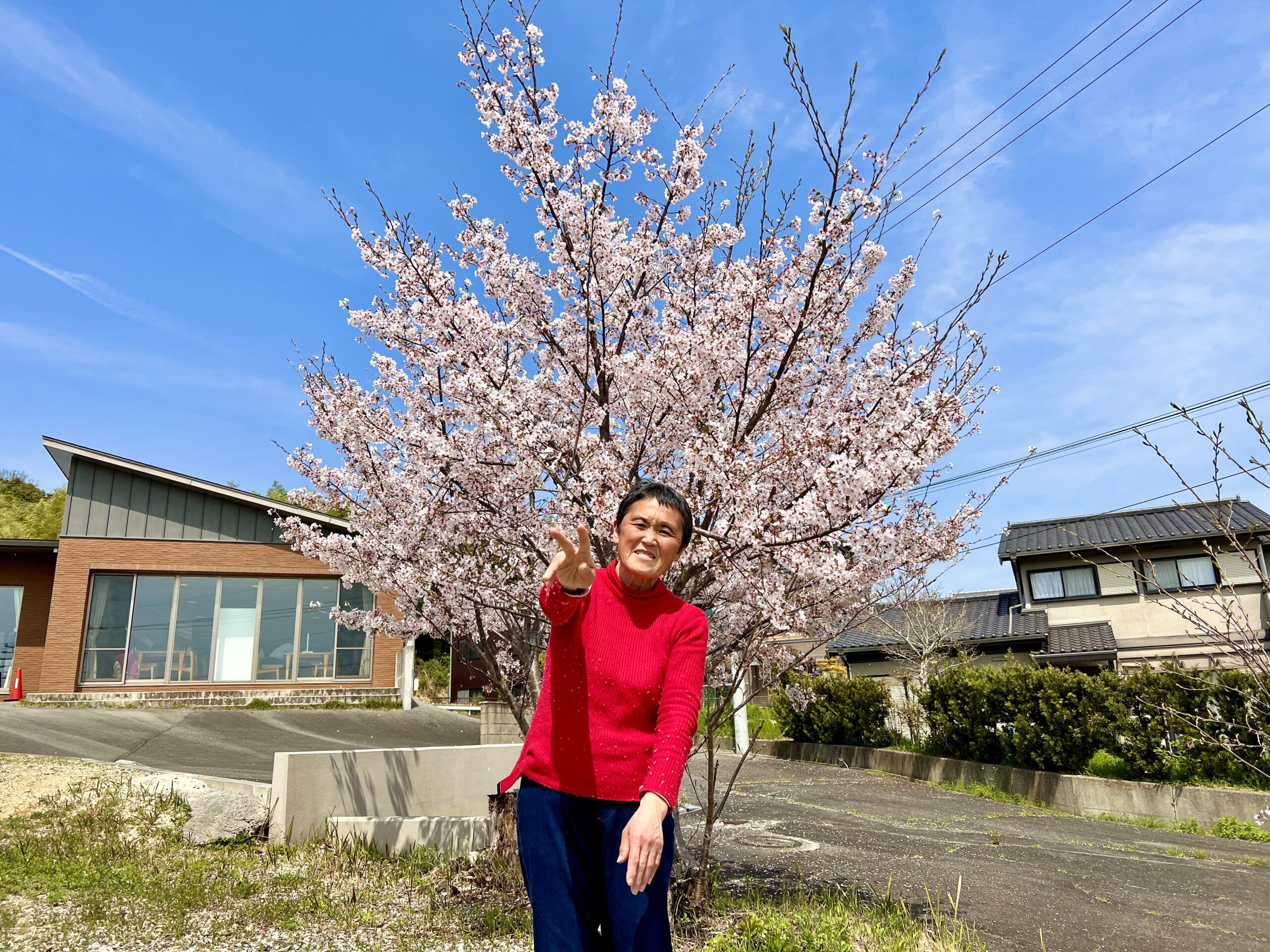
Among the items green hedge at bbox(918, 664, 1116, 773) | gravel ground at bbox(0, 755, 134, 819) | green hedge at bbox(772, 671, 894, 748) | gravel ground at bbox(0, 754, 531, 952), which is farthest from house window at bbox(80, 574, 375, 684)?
green hedge at bbox(918, 664, 1116, 773)

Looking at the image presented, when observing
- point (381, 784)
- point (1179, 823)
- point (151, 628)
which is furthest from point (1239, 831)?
point (151, 628)

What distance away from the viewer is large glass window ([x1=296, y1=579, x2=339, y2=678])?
17875mm

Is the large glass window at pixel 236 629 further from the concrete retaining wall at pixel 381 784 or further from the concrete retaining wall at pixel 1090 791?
the concrete retaining wall at pixel 1090 791

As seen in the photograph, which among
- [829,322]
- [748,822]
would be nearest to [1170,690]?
[748,822]

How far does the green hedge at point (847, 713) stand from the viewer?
15750 mm

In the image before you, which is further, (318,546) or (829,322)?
(318,546)

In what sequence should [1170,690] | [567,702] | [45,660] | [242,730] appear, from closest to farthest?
[567,702], [1170,690], [242,730], [45,660]

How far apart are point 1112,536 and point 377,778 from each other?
21.0m

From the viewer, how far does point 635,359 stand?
486 cm

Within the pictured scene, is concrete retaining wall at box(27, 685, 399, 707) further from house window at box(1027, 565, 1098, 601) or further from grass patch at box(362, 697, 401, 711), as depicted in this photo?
house window at box(1027, 565, 1098, 601)

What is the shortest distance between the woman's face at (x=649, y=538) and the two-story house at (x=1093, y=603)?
18249 millimetres

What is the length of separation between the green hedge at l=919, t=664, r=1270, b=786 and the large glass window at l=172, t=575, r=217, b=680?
14889mm

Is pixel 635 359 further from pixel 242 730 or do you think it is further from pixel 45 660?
pixel 45 660

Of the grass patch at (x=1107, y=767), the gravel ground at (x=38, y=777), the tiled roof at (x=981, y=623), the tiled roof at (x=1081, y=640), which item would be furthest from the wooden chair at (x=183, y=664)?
the tiled roof at (x=1081, y=640)
